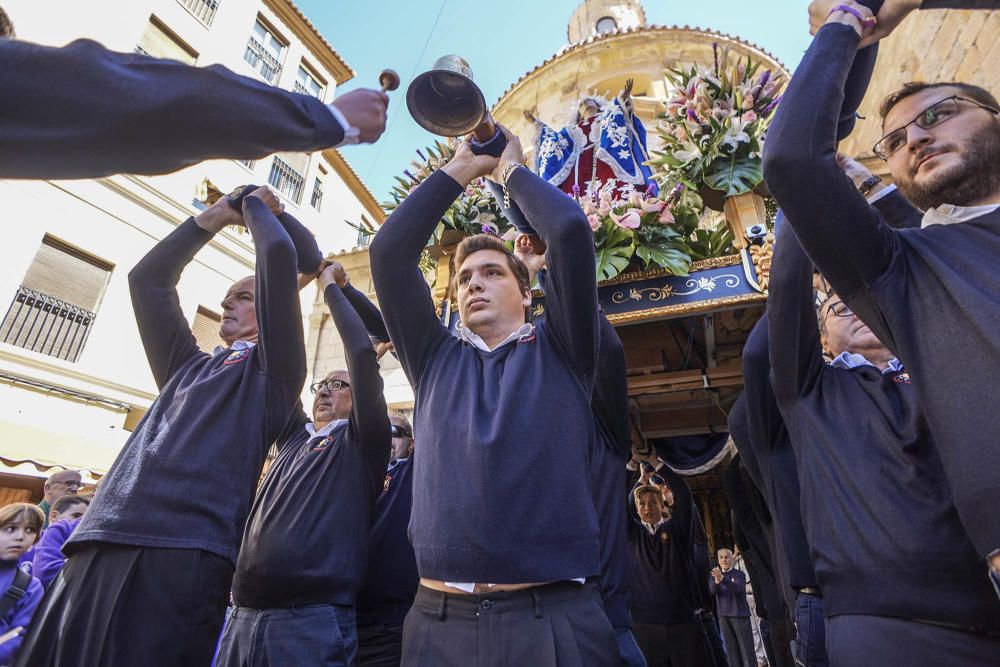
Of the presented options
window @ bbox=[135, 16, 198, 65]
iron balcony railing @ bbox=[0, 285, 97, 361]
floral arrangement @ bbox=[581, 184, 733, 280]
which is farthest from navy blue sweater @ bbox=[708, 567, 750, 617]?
window @ bbox=[135, 16, 198, 65]

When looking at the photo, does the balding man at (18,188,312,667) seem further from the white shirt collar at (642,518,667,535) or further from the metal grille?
the metal grille

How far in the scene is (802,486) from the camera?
1707 mm

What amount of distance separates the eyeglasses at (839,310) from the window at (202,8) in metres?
16.3

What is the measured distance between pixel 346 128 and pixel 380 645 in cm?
229

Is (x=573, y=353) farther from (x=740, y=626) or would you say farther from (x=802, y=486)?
(x=740, y=626)

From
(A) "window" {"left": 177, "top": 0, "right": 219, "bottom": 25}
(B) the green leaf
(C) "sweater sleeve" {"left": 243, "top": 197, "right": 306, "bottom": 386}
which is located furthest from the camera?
(A) "window" {"left": 177, "top": 0, "right": 219, "bottom": 25}

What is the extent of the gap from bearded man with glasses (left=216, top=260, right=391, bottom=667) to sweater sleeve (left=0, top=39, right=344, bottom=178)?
1293 mm

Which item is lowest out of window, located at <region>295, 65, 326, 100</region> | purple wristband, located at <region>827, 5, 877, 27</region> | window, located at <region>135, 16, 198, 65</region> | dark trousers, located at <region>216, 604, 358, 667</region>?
dark trousers, located at <region>216, 604, 358, 667</region>

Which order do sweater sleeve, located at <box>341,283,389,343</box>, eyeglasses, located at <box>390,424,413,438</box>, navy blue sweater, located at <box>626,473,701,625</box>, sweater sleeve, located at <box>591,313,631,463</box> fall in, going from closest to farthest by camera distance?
sweater sleeve, located at <box>591,313,631,463</box> → sweater sleeve, located at <box>341,283,389,343</box> → eyeglasses, located at <box>390,424,413,438</box> → navy blue sweater, located at <box>626,473,701,625</box>

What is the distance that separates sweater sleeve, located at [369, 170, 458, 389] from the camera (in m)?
1.81

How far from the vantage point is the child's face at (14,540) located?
3.52 meters

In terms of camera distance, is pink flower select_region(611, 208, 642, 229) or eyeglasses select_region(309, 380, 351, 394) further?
pink flower select_region(611, 208, 642, 229)

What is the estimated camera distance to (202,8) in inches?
538

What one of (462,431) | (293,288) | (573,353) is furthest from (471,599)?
(293,288)
